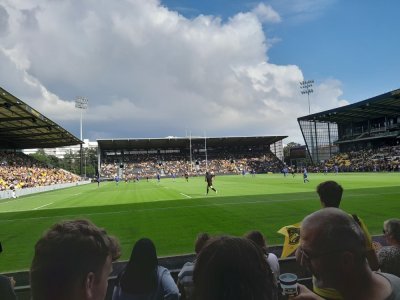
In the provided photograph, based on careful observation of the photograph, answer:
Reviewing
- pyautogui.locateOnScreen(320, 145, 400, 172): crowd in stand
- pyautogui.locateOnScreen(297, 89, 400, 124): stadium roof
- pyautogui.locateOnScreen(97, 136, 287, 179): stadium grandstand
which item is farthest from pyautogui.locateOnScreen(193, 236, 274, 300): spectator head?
pyautogui.locateOnScreen(97, 136, 287, 179): stadium grandstand

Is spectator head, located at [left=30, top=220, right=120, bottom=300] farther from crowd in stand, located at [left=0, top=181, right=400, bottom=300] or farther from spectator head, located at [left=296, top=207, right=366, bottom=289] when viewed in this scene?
spectator head, located at [left=296, top=207, right=366, bottom=289]

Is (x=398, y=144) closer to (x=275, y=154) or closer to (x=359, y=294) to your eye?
(x=275, y=154)

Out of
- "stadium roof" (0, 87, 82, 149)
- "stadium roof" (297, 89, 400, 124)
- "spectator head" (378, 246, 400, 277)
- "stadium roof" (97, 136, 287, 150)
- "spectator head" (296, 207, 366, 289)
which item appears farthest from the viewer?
"stadium roof" (97, 136, 287, 150)

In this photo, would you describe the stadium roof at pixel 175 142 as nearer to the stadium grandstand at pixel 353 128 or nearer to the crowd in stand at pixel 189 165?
the crowd in stand at pixel 189 165

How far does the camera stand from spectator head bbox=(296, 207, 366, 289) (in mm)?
2264

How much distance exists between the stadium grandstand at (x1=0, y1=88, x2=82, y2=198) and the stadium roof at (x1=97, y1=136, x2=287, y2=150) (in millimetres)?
28248

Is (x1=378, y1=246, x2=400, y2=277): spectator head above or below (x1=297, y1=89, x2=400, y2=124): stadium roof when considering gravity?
below

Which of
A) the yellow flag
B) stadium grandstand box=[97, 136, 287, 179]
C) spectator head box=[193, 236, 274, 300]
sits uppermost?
stadium grandstand box=[97, 136, 287, 179]

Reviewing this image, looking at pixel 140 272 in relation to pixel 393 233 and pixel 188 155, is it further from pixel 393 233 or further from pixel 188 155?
pixel 188 155

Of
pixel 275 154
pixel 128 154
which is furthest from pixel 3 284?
pixel 275 154

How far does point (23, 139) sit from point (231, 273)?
77848mm

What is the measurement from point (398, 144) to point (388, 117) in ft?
24.6

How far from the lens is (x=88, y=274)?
6.81 feet

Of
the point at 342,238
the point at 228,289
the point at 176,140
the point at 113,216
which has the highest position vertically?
the point at 176,140
